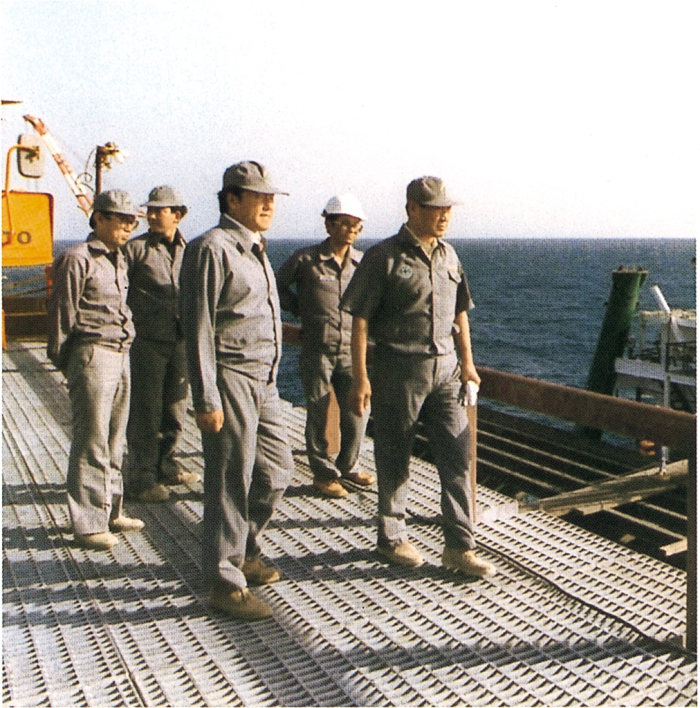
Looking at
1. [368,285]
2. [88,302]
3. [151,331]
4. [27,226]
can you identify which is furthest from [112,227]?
[27,226]

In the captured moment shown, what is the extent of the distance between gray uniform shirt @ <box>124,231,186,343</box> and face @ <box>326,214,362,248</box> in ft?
3.03

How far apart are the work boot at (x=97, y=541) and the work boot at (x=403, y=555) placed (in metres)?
1.30

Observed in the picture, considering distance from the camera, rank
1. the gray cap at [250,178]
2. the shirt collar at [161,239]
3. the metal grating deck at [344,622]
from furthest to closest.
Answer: the shirt collar at [161,239], the gray cap at [250,178], the metal grating deck at [344,622]

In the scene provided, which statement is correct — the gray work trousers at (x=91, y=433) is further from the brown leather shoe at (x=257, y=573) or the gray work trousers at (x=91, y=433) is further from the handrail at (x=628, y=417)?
the handrail at (x=628, y=417)

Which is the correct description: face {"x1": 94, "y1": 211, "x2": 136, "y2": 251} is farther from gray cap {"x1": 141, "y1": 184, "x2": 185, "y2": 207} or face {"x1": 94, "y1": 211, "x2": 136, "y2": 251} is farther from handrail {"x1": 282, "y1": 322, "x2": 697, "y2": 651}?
handrail {"x1": 282, "y1": 322, "x2": 697, "y2": 651}

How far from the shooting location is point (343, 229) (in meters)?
4.93

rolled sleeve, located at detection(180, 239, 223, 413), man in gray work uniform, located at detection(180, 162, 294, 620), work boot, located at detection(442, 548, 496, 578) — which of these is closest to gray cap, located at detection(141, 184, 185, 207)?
man in gray work uniform, located at detection(180, 162, 294, 620)

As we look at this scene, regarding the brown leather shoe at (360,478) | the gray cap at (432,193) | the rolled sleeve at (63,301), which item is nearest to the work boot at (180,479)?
the brown leather shoe at (360,478)

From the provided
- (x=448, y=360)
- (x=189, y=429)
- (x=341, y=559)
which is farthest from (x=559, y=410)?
(x=189, y=429)

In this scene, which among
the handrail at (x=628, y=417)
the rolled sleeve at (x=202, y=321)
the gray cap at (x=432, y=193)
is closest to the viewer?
the handrail at (x=628, y=417)

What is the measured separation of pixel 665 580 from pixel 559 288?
301ft

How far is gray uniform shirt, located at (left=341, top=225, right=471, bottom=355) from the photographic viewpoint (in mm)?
3645

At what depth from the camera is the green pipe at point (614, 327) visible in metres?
23.6

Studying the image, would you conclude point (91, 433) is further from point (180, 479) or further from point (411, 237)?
point (411, 237)
